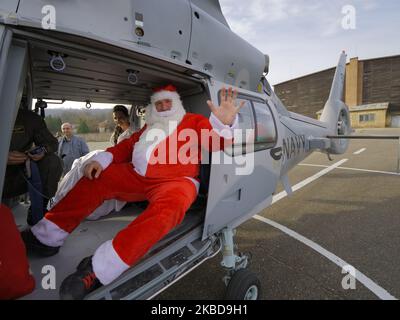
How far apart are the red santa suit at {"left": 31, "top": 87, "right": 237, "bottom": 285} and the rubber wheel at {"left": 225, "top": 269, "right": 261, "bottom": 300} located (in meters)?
0.73

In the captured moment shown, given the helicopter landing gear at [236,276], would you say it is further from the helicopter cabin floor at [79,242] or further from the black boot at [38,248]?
the black boot at [38,248]

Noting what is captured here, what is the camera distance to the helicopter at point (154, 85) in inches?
50.6

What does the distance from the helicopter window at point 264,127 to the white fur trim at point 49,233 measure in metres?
1.81

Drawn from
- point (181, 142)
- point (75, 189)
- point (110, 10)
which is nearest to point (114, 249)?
point (75, 189)

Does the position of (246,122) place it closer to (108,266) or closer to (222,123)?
(222,123)

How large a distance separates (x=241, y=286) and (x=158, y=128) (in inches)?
56.2

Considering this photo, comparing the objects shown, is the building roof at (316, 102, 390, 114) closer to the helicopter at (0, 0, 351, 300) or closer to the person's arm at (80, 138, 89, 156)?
the helicopter at (0, 0, 351, 300)

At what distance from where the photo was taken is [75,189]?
Result: 2004 mm

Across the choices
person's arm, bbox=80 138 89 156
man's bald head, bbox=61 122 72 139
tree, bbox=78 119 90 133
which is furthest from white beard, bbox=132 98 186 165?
man's bald head, bbox=61 122 72 139

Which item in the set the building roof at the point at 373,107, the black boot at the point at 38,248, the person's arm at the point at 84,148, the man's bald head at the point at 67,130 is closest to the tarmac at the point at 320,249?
the black boot at the point at 38,248

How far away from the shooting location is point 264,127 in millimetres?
2672

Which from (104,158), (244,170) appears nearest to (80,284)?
(104,158)

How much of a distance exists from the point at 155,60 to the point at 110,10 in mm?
789
